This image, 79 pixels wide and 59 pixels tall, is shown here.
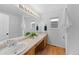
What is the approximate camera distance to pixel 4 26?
1.42 meters

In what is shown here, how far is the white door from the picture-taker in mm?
1394

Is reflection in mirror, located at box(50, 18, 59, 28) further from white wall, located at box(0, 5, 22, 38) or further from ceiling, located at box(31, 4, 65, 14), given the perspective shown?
white wall, located at box(0, 5, 22, 38)

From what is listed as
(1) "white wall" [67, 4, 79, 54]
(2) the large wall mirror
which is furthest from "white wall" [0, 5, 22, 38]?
(1) "white wall" [67, 4, 79, 54]

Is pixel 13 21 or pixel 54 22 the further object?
pixel 54 22

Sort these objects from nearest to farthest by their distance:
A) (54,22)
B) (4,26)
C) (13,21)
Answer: (4,26) → (13,21) → (54,22)

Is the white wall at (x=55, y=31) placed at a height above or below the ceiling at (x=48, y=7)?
below

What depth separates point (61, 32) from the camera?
5.25ft

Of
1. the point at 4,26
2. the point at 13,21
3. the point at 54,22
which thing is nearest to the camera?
the point at 4,26

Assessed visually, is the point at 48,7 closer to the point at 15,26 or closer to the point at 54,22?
the point at 54,22

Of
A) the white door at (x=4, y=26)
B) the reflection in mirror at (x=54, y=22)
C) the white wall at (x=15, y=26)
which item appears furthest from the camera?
the reflection in mirror at (x=54, y=22)

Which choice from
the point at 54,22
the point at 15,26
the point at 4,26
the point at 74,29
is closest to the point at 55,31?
the point at 54,22

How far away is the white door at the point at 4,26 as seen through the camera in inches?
54.9

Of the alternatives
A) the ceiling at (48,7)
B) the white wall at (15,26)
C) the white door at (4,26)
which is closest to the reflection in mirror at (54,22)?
the ceiling at (48,7)

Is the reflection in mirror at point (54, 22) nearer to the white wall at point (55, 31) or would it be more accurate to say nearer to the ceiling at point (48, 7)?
the white wall at point (55, 31)
